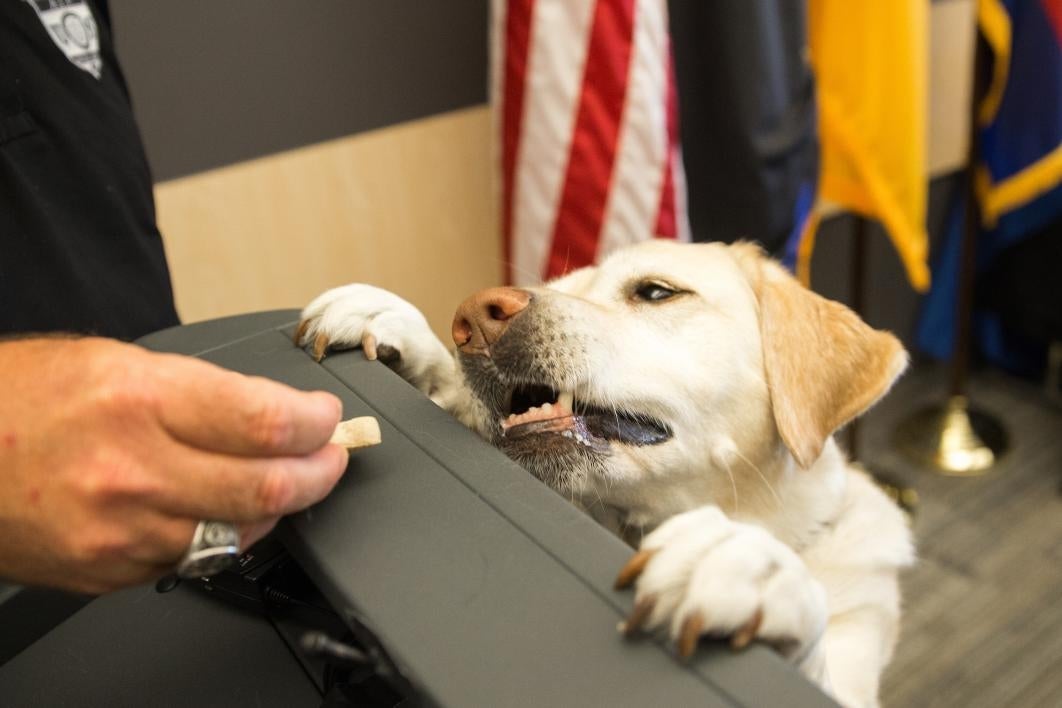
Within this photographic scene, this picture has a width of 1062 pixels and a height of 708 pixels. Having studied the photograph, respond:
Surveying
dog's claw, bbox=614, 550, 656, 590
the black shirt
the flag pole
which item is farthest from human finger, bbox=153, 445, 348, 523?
the flag pole

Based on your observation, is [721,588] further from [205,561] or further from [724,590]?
[205,561]

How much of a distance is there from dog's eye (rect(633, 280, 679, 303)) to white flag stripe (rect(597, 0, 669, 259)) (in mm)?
592

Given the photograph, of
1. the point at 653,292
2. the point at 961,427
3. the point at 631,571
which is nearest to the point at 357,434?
the point at 631,571

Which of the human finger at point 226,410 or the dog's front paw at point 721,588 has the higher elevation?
the human finger at point 226,410

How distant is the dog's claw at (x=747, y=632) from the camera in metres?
0.47

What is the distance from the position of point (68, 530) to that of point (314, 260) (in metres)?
1.44

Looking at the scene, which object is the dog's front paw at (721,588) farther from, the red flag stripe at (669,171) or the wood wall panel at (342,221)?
the wood wall panel at (342,221)

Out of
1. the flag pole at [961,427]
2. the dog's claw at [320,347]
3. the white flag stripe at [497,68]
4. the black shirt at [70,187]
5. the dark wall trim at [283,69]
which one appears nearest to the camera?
the dog's claw at [320,347]

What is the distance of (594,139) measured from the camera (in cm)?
174

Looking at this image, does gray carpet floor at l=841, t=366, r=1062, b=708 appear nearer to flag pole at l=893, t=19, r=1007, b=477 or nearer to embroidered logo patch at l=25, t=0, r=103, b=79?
flag pole at l=893, t=19, r=1007, b=477

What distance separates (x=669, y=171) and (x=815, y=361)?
84 centimetres

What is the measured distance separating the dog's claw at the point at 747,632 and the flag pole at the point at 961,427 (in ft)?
7.28

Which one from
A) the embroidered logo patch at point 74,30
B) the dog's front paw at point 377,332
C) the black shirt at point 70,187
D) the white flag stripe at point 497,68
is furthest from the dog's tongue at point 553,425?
the white flag stripe at point 497,68

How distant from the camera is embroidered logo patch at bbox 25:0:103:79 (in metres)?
1.00
